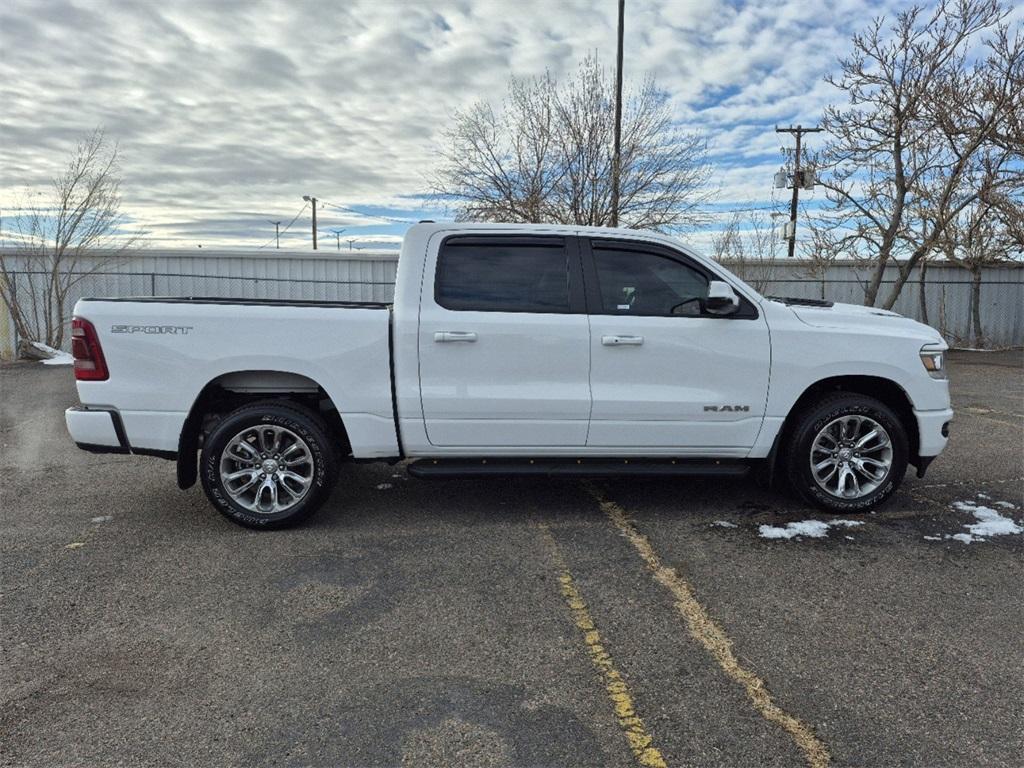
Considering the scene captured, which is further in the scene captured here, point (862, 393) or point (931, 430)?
point (862, 393)

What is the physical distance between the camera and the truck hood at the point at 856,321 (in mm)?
4664

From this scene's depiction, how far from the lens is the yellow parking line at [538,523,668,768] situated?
2395 mm

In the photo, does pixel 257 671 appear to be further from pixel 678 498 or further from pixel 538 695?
pixel 678 498

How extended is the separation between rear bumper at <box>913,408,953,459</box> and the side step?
1.25 m

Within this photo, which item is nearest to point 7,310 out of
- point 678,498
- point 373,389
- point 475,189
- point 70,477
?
point 475,189

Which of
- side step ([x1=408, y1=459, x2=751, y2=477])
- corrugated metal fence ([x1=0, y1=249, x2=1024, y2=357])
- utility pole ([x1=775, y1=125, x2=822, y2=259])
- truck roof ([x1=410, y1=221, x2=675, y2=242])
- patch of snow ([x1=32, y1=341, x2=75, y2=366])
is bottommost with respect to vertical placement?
side step ([x1=408, y1=459, x2=751, y2=477])

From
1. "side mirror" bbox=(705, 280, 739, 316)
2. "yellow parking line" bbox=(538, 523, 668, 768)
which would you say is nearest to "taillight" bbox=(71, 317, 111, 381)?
"yellow parking line" bbox=(538, 523, 668, 768)

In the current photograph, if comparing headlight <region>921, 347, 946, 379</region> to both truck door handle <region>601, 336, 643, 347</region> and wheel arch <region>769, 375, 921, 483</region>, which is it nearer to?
wheel arch <region>769, 375, 921, 483</region>

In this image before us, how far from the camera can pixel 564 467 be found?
15.0 feet

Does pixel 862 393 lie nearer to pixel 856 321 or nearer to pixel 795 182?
pixel 856 321

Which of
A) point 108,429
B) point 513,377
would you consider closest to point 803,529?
point 513,377

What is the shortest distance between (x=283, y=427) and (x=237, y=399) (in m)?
0.52

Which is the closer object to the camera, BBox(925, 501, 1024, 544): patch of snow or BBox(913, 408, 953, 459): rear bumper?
BBox(925, 501, 1024, 544): patch of snow

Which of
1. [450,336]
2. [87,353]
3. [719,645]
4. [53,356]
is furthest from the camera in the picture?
[53,356]
